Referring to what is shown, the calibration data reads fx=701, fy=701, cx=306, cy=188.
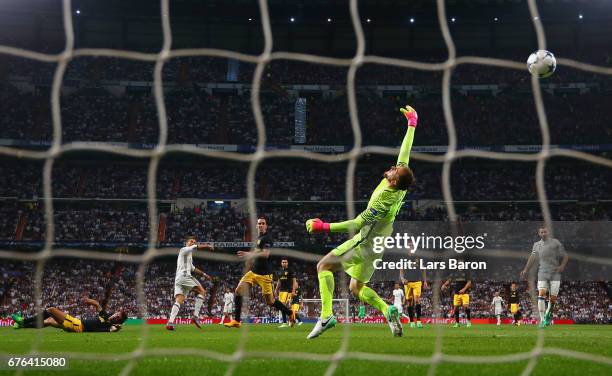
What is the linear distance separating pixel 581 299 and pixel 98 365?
31172 mm

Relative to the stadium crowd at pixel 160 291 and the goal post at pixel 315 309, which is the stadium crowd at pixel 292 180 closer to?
the stadium crowd at pixel 160 291

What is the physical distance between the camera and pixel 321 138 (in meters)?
39.5

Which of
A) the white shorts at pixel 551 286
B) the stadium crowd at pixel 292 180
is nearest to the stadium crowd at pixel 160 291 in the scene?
the stadium crowd at pixel 292 180

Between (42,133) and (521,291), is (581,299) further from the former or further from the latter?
(42,133)

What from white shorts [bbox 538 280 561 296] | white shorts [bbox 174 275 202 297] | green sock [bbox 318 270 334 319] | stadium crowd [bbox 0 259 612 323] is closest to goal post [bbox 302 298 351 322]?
stadium crowd [bbox 0 259 612 323]

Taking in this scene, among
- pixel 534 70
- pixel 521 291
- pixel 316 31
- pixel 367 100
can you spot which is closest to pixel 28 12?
pixel 316 31

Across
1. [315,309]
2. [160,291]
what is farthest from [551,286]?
[160,291]

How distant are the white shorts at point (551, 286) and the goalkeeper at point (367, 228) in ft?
17.6

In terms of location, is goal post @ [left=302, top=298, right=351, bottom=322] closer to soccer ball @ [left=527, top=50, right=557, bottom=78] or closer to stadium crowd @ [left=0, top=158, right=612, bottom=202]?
stadium crowd @ [left=0, top=158, right=612, bottom=202]

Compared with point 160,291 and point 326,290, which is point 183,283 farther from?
point 160,291

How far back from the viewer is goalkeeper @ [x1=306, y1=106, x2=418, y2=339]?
305 inches

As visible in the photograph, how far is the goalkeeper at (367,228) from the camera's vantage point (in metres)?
7.73

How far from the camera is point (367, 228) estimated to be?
8.38m

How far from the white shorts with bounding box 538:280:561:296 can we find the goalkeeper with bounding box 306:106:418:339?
211 inches
